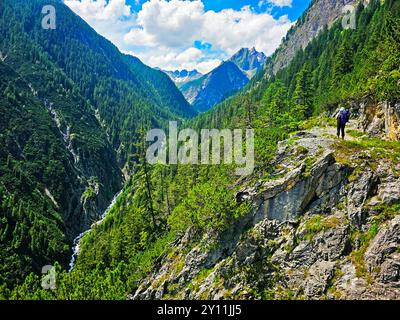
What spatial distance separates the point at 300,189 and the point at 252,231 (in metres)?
5.78

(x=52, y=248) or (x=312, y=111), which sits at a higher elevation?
(x=312, y=111)

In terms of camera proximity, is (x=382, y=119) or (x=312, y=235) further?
(x=382, y=119)

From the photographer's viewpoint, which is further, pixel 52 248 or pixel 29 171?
pixel 29 171

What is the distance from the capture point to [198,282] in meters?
32.0

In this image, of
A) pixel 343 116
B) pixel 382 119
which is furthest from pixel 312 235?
pixel 382 119

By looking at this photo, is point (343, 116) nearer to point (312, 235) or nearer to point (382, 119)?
point (382, 119)

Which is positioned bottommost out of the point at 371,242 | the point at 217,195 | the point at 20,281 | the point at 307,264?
the point at 20,281

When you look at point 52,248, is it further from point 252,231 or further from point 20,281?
point 252,231

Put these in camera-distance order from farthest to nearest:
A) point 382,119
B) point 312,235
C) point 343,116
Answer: point 382,119 → point 343,116 → point 312,235

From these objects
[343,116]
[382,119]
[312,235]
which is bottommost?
[312,235]

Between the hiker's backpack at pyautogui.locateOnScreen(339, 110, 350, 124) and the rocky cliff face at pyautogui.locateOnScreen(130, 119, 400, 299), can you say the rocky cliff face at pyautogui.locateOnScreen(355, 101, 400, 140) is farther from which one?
the hiker's backpack at pyautogui.locateOnScreen(339, 110, 350, 124)

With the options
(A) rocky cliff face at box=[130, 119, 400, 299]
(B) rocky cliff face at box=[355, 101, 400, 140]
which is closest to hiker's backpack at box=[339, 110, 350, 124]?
(A) rocky cliff face at box=[130, 119, 400, 299]

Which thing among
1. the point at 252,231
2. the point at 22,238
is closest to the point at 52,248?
the point at 22,238

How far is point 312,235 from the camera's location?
2497 cm
